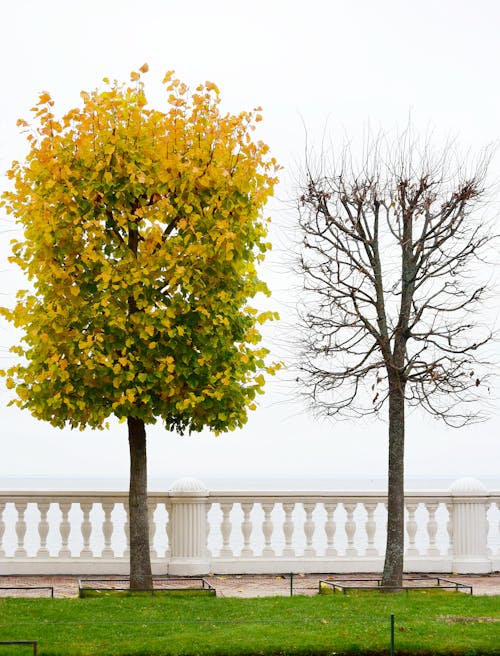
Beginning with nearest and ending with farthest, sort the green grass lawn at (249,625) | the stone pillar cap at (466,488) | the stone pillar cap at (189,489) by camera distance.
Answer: the green grass lawn at (249,625)
the stone pillar cap at (189,489)
the stone pillar cap at (466,488)

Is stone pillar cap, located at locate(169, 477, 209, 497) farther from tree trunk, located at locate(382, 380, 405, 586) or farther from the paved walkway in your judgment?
tree trunk, located at locate(382, 380, 405, 586)

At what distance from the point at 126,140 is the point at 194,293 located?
2112 mm

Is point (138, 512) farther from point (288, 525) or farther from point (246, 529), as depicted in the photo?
point (288, 525)

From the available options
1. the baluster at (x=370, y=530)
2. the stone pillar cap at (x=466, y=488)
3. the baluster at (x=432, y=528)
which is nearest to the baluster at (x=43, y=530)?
the baluster at (x=370, y=530)

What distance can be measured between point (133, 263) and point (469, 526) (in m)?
7.08

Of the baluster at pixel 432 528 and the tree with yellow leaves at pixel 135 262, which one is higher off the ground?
the tree with yellow leaves at pixel 135 262

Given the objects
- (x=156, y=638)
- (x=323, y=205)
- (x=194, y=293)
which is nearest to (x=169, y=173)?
(x=194, y=293)

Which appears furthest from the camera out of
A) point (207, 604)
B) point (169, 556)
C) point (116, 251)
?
point (169, 556)

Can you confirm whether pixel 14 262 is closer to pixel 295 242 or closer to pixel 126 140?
pixel 126 140

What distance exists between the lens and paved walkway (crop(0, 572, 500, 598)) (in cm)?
1429

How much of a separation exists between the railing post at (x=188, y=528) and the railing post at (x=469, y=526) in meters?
3.94

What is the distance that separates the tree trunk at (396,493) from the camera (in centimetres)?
1456

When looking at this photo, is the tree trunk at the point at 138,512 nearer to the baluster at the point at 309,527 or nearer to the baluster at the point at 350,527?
the baluster at the point at 309,527

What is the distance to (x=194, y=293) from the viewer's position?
529 inches
